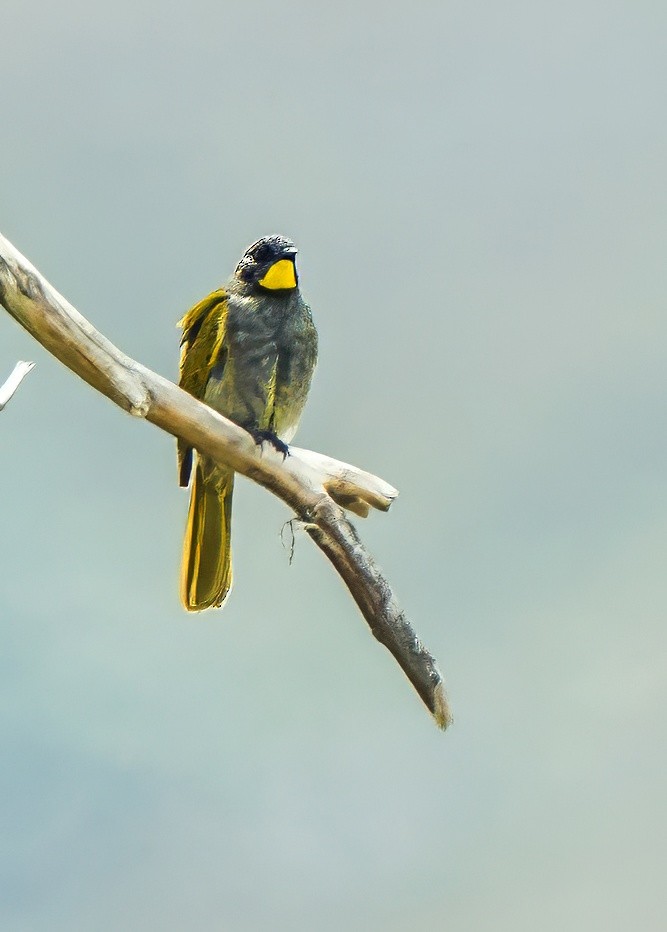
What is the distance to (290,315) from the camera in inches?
184

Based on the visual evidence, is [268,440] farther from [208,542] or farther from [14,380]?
[14,380]

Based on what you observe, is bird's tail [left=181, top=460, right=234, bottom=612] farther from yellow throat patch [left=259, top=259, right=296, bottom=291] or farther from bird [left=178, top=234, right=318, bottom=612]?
yellow throat patch [left=259, top=259, right=296, bottom=291]

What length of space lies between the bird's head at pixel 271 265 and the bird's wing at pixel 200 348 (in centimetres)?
18

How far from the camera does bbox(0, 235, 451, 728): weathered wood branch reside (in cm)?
342

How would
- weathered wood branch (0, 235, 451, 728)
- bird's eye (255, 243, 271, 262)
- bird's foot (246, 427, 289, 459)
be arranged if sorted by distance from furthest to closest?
1. bird's eye (255, 243, 271, 262)
2. bird's foot (246, 427, 289, 459)
3. weathered wood branch (0, 235, 451, 728)

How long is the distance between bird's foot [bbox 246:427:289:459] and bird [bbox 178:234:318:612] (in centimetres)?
7

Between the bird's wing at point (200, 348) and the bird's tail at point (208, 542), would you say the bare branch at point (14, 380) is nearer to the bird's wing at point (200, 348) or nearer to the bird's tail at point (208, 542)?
the bird's wing at point (200, 348)

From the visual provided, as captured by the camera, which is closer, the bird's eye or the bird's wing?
the bird's wing

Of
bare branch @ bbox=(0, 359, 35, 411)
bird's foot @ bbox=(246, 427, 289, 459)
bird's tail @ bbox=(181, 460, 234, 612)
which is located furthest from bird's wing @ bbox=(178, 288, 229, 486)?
bare branch @ bbox=(0, 359, 35, 411)

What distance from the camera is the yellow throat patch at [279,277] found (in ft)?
15.3

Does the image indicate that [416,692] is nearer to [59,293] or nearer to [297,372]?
[297,372]

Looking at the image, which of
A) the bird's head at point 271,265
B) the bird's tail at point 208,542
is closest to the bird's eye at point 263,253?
the bird's head at point 271,265

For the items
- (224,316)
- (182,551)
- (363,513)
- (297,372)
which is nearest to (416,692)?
(363,513)

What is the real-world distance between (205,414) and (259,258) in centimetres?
112
